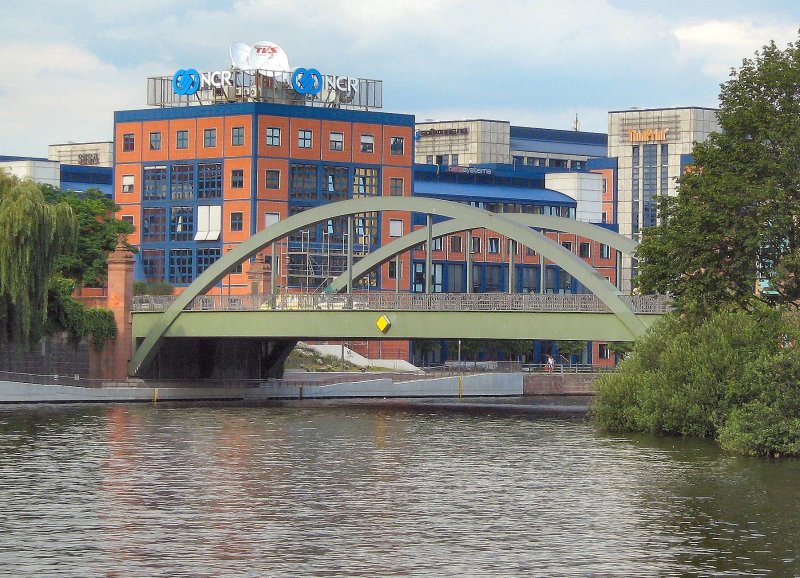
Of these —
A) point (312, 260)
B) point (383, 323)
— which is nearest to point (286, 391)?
point (383, 323)

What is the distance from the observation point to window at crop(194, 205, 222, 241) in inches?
5669

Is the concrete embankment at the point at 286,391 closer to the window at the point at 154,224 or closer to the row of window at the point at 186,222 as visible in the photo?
the row of window at the point at 186,222

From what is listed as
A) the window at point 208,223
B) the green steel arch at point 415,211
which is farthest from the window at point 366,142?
the green steel arch at point 415,211

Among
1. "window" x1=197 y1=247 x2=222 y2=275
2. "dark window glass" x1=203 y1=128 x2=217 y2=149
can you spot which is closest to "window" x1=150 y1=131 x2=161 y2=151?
"dark window glass" x1=203 y1=128 x2=217 y2=149

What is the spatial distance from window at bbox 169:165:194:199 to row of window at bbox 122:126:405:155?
6.16ft

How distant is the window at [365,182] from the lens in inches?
5807

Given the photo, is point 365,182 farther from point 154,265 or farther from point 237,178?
point 154,265

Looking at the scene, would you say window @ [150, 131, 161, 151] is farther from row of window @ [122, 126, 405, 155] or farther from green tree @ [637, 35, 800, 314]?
green tree @ [637, 35, 800, 314]

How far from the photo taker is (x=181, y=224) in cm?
14588

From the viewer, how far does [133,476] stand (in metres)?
53.1

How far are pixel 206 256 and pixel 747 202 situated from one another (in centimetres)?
8430

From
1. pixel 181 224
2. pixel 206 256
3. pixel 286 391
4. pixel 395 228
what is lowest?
pixel 286 391

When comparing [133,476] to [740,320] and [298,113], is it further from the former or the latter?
[298,113]

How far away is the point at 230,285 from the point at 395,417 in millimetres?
56809
